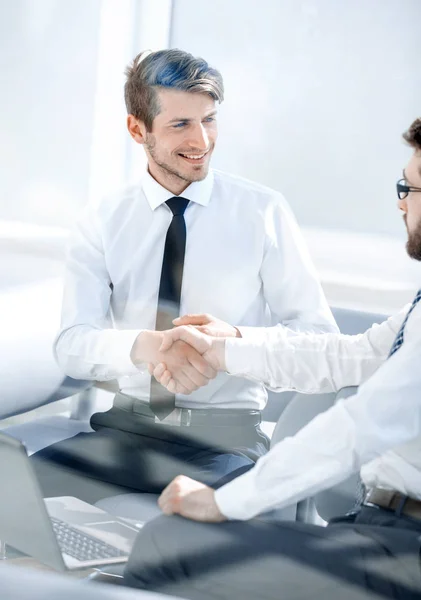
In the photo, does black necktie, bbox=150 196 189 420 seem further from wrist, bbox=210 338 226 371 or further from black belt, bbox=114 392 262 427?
wrist, bbox=210 338 226 371

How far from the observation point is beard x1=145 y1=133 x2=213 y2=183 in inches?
75.9

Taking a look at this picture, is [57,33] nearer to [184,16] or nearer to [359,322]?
[184,16]

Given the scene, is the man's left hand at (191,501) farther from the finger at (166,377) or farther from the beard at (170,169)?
the beard at (170,169)

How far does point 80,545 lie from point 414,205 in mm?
768

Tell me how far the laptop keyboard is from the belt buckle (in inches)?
24.7

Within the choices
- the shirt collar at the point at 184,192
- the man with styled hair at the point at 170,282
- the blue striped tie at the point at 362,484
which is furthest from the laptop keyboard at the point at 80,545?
the shirt collar at the point at 184,192

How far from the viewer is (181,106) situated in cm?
187

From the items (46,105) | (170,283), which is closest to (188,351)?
(170,283)

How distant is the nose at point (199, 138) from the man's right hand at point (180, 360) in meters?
0.47

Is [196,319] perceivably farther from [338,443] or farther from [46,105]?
[46,105]

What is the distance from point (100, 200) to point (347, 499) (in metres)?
1.01

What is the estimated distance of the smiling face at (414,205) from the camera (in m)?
1.31

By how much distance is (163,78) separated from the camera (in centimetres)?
186

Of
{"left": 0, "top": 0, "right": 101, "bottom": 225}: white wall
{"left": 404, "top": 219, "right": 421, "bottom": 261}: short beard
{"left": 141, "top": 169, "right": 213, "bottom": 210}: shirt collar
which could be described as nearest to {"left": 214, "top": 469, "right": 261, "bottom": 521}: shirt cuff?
{"left": 404, "top": 219, "right": 421, "bottom": 261}: short beard
